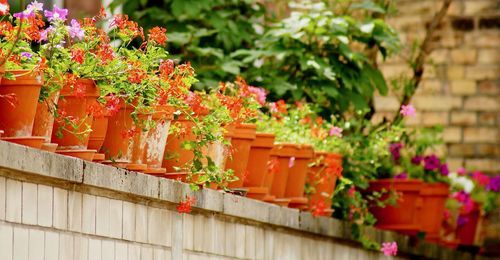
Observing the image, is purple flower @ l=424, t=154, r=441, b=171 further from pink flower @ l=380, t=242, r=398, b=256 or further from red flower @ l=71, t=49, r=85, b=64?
red flower @ l=71, t=49, r=85, b=64

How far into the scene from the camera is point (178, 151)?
6.34 m


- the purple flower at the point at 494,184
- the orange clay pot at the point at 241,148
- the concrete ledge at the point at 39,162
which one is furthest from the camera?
the purple flower at the point at 494,184

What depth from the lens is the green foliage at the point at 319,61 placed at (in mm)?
8742

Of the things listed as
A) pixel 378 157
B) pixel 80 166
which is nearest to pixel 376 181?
pixel 378 157

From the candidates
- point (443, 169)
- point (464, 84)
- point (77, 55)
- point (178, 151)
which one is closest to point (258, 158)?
point (178, 151)

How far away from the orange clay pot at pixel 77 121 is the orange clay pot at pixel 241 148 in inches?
62.4

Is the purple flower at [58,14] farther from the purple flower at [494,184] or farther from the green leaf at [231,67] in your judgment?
the purple flower at [494,184]

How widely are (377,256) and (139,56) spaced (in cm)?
345

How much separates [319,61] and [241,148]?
1.79m

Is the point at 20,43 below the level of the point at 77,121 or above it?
above

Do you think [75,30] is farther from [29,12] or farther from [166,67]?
[166,67]

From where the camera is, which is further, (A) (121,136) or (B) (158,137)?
(B) (158,137)

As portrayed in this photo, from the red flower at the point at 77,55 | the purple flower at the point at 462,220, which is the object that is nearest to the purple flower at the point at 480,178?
the purple flower at the point at 462,220

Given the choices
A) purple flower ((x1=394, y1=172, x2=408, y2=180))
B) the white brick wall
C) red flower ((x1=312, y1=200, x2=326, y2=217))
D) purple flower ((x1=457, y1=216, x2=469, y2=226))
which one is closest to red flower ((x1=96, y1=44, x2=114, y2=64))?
the white brick wall
